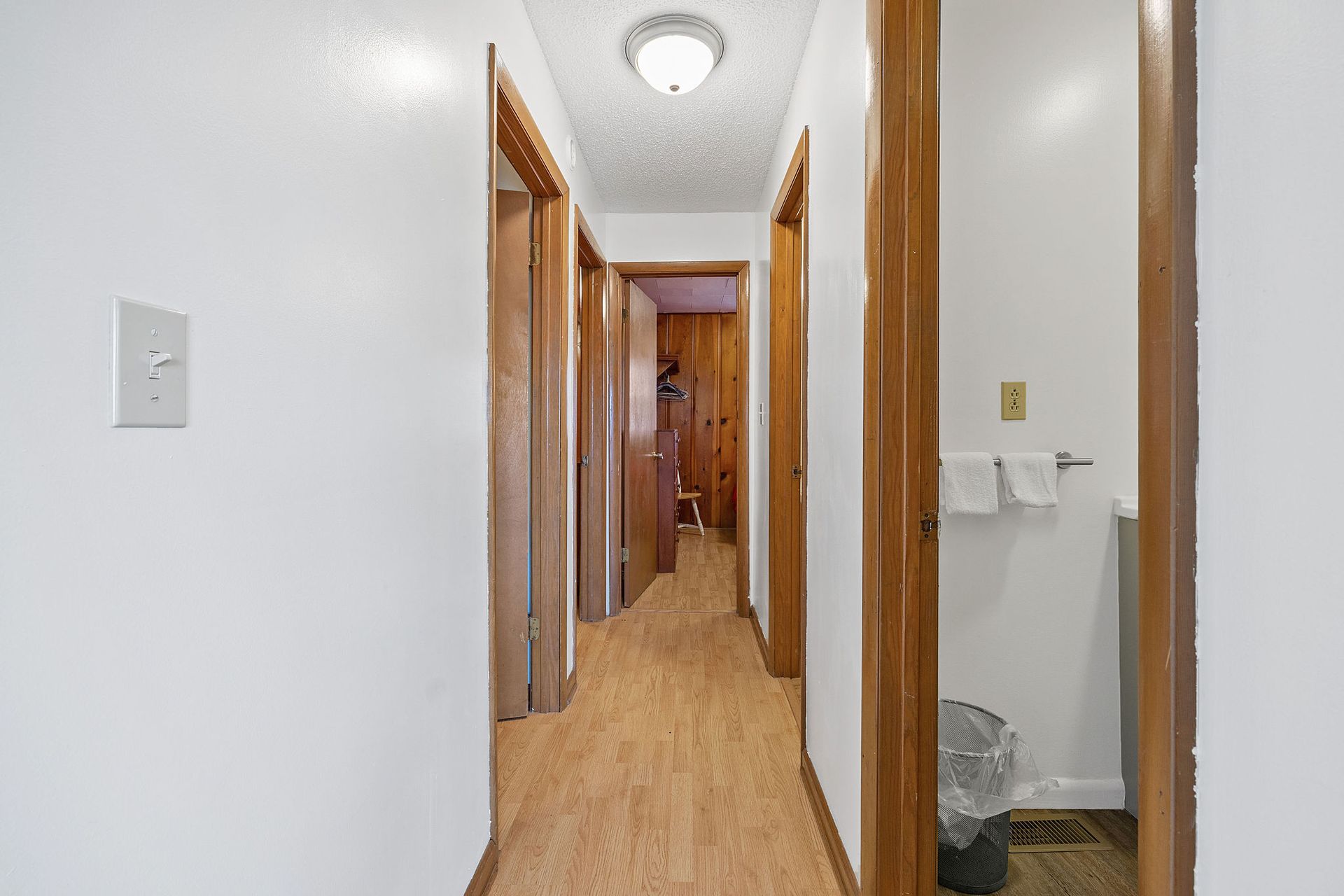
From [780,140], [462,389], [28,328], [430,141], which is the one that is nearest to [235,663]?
[28,328]

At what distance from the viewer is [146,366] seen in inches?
23.3

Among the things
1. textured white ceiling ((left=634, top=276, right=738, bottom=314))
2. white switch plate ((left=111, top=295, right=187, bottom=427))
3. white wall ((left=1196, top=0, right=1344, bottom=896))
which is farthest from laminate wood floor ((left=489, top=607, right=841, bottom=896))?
textured white ceiling ((left=634, top=276, right=738, bottom=314))

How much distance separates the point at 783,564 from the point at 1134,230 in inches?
71.5

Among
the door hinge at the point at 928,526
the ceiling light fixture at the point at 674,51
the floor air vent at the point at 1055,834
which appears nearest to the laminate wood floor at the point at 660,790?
the floor air vent at the point at 1055,834

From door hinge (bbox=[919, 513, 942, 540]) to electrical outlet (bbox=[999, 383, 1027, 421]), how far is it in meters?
0.78

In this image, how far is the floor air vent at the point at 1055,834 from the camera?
1760 mm

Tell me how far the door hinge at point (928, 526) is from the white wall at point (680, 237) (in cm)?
294

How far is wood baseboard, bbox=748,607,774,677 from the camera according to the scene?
3.09m

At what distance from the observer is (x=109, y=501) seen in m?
0.57

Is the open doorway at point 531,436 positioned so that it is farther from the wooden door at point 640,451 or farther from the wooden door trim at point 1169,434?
the wooden door trim at point 1169,434

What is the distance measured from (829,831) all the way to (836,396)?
114cm

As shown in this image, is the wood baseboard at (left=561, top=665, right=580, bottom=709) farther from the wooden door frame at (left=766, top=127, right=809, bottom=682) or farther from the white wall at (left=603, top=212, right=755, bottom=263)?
the white wall at (left=603, top=212, right=755, bottom=263)

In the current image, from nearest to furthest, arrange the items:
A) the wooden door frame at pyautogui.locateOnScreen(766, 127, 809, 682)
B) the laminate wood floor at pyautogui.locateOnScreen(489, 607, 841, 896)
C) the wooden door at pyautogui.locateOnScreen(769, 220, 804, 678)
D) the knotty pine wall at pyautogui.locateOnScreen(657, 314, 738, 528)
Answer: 1. the laminate wood floor at pyautogui.locateOnScreen(489, 607, 841, 896)
2. the wooden door frame at pyautogui.locateOnScreen(766, 127, 809, 682)
3. the wooden door at pyautogui.locateOnScreen(769, 220, 804, 678)
4. the knotty pine wall at pyautogui.locateOnScreen(657, 314, 738, 528)

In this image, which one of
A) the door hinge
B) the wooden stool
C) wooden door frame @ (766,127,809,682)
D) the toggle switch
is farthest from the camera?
the wooden stool
